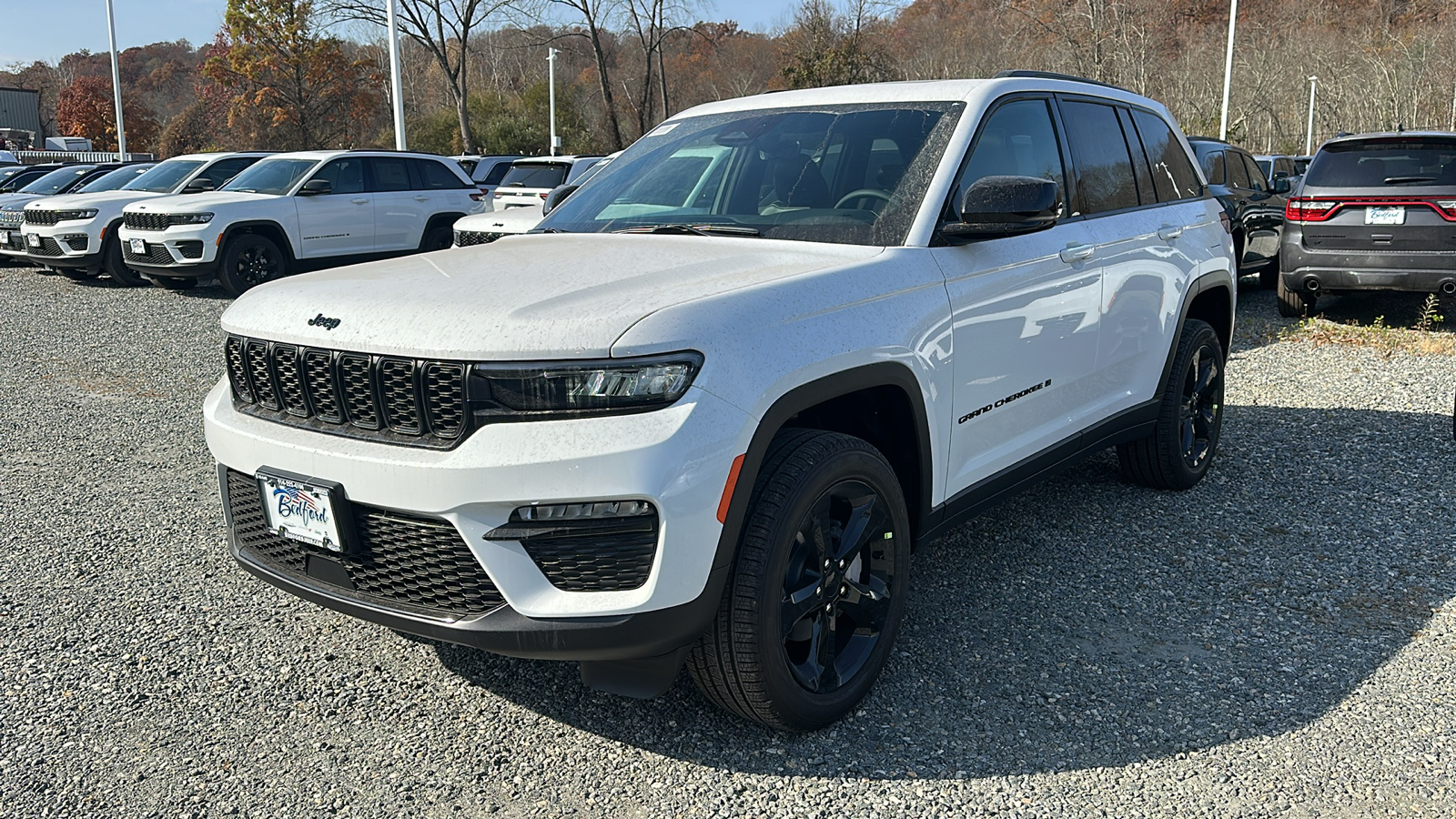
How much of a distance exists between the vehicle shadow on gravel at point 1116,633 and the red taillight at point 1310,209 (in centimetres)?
470

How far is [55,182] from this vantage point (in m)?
19.3

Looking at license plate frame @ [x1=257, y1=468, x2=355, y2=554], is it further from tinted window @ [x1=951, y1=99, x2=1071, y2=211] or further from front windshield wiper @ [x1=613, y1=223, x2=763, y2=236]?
tinted window @ [x1=951, y1=99, x2=1071, y2=211]

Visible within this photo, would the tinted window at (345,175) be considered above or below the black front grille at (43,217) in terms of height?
above

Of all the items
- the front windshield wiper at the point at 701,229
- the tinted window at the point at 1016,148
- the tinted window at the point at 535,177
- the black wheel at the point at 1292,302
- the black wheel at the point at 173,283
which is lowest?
the black wheel at the point at 1292,302

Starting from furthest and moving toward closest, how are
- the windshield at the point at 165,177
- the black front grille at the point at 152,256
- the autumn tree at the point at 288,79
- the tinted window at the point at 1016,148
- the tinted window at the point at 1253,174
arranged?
the autumn tree at the point at 288,79, the windshield at the point at 165,177, the black front grille at the point at 152,256, the tinted window at the point at 1253,174, the tinted window at the point at 1016,148

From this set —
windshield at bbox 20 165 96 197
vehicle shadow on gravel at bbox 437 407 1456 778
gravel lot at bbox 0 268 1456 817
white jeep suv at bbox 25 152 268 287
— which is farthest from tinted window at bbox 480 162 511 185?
vehicle shadow on gravel at bbox 437 407 1456 778

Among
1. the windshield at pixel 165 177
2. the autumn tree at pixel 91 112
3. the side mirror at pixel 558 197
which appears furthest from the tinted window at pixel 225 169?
the autumn tree at pixel 91 112

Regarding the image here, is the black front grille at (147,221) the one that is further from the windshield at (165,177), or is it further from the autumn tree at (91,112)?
the autumn tree at (91,112)

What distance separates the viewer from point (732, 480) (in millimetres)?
2645

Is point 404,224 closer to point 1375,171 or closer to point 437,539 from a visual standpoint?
point 1375,171

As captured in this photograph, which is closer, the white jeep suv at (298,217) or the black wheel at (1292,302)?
the black wheel at (1292,302)

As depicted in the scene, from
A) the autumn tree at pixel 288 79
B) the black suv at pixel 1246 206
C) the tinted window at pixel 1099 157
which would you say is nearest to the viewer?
the tinted window at pixel 1099 157

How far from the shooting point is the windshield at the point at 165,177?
51.6 ft

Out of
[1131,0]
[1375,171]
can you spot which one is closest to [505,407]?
[1375,171]
